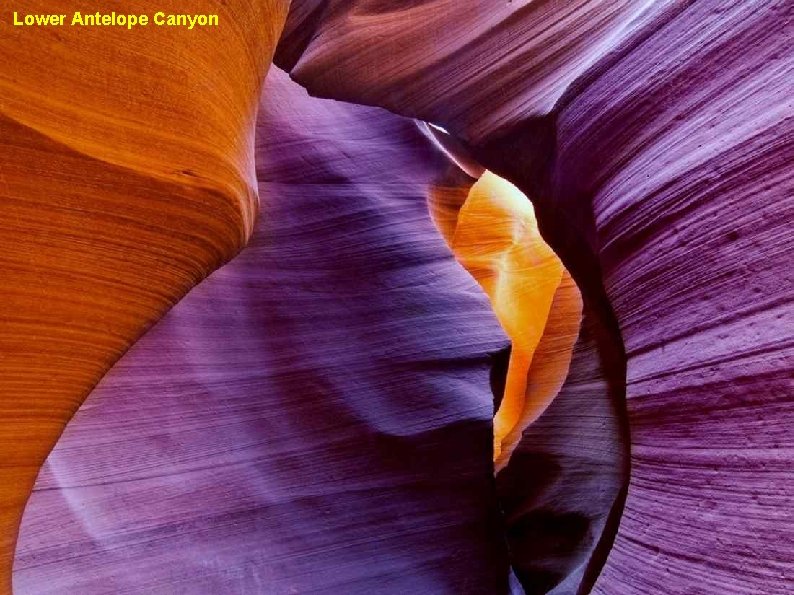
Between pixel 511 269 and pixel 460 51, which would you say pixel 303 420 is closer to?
pixel 460 51

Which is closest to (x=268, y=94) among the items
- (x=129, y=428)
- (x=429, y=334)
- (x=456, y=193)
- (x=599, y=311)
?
(x=456, y=193)

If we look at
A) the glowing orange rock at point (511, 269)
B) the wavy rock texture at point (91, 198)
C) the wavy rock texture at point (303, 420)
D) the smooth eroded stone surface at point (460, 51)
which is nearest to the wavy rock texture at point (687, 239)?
the smooth eroded stone surface at point (460, 51)

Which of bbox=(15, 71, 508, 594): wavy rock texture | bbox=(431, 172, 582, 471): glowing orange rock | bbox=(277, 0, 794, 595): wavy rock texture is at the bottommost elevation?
bbox=(431, 172, 582, 471): glowing orange rock

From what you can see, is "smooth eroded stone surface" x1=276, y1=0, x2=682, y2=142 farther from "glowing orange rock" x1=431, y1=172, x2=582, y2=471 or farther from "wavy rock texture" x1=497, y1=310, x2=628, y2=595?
"glowing orange rock" x1=431, y1=172, x2=582, y2=471

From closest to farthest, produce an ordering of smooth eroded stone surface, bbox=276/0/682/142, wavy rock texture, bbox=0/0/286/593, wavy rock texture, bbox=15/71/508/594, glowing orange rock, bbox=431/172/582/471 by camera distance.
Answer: wavy rock texture, bbox=0/0/286/593, smooth eroded stone surface, bbox=276/0/682/142, wavy rock texture, bbox=15/71/508/594, glowing orange rock, bbox=431/172/582/471

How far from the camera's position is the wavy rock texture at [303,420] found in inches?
94.2

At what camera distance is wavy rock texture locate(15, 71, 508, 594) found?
2393mm

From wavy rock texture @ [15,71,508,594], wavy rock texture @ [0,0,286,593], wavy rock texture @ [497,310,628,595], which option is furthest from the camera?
wavy rock texture @ [497,310,628,595]

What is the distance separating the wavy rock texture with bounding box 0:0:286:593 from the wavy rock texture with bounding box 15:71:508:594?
94cm

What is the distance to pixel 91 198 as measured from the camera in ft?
4.20

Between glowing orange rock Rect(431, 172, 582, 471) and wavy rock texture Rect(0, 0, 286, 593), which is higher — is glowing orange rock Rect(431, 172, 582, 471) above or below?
below

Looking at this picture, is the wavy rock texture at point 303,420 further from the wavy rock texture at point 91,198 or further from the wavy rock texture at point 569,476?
the wavy rock texture at point 91,198

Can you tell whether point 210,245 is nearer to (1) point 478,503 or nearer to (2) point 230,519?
(2) point 230,519

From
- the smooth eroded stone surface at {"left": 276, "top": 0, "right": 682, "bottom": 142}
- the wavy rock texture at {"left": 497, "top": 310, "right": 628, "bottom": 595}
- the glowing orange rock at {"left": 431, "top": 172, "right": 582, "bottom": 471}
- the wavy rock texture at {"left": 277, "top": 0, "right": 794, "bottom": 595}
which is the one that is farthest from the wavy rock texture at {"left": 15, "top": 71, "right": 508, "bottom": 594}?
the glowing orange rock at {"left": 431, "top": 172, "right": 582, "bottom": 471}
